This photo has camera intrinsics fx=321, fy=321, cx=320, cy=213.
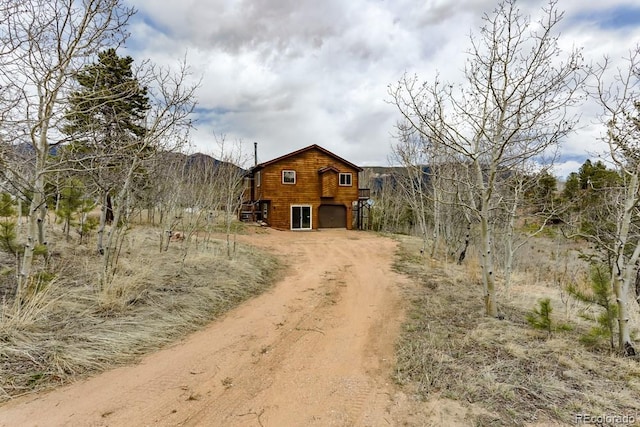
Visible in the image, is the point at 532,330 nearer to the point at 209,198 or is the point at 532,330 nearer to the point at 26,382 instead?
the point at 26,382

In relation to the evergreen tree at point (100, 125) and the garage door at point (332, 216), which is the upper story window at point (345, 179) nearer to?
the garage door at point (332, 216)

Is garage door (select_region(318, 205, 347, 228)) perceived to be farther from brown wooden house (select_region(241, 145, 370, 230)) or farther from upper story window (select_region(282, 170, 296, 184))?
upper story window (select_region(282, 170, 296, 184))

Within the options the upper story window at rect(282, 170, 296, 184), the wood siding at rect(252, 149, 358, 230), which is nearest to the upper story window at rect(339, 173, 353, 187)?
the wood siding at rect(252, 149, 358, 230)

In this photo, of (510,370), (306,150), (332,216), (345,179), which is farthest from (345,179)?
(510,370)

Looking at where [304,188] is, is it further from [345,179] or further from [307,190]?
[345,179]

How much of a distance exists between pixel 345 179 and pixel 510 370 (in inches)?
776

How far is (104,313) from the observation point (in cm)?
497

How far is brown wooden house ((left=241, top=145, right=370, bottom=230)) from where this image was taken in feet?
70.6

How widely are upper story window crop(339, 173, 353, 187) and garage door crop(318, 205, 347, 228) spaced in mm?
1588

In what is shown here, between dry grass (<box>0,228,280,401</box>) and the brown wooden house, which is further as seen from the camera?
the brown wooden house

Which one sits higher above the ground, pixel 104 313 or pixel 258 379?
pixel 104 313

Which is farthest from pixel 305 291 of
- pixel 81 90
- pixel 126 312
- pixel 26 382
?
pixel 81 90

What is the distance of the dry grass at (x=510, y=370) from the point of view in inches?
121

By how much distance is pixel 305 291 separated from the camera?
748cm
